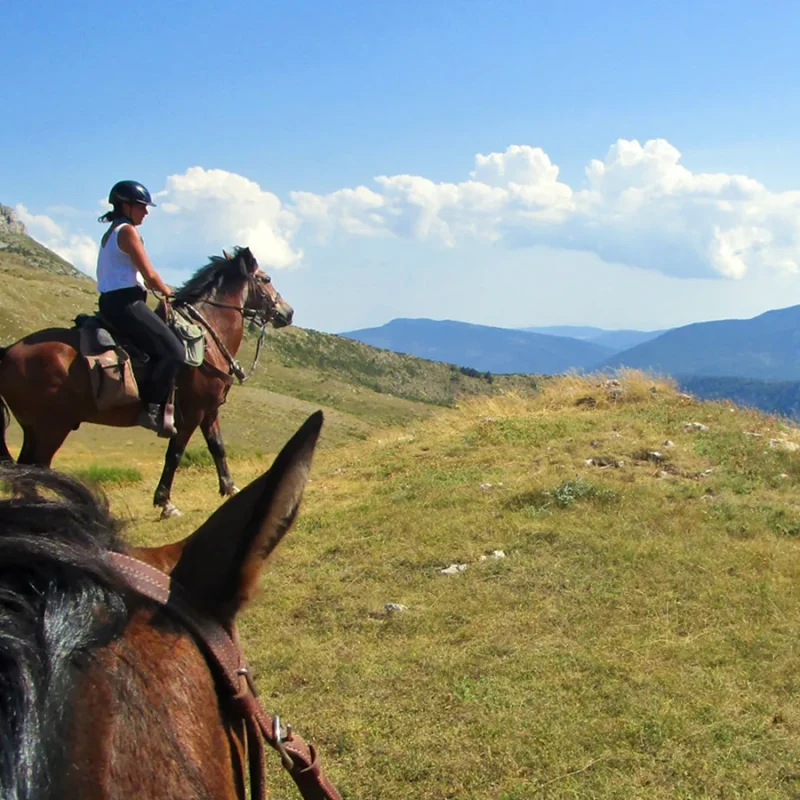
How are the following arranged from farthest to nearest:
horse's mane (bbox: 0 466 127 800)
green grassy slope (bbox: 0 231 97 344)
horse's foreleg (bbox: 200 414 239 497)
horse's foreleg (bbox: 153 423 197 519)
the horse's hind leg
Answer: green grassy slope (bbox: 0 231 97 344) → horse's foreleg (bbox: 200 414 239 497) → horse's foreleg (bbox: 153 423 197 519) → the horse's hind leg → horse's mane (bbox: 0 466 127 800)

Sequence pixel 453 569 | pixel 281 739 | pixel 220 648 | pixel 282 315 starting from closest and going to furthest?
pixel 220 648
pixel 281 739
pixel 453 569
pixel 282 315

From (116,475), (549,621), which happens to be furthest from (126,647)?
(116,475)

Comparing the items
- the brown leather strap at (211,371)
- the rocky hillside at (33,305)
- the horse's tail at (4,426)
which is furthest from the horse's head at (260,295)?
the rocky hillside at (33,305)

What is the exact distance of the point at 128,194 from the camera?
5.99 meters

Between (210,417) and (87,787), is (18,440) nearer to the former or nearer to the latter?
(210,417)

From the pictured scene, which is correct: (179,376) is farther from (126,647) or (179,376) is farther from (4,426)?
(126,647)

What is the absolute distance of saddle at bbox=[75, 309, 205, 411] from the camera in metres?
6.24

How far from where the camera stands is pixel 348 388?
5834cm

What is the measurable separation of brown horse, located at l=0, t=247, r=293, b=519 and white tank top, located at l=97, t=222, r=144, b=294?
1.80ft

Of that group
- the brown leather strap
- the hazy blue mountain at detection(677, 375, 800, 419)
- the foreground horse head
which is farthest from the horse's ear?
the hazy blue mountain at detection(677, 375, 800, 419)

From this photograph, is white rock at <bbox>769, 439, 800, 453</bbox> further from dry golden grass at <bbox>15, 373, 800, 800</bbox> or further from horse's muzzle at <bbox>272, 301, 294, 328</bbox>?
horse's muzzle at <bbox>272, 301, 294, 328</bbox>

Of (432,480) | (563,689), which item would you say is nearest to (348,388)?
(432,480)

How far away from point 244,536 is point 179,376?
20.3 feet

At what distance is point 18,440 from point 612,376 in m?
13.4
